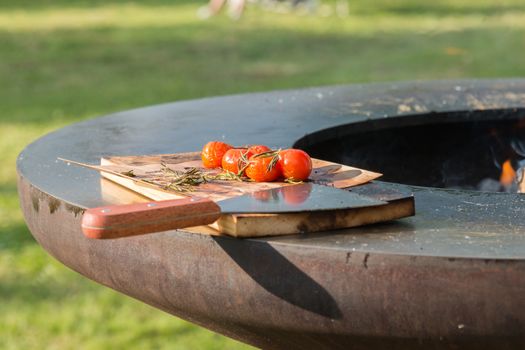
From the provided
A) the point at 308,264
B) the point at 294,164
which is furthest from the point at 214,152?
the point at 308,264

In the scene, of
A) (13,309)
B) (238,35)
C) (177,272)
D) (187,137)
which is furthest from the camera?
(238,35)

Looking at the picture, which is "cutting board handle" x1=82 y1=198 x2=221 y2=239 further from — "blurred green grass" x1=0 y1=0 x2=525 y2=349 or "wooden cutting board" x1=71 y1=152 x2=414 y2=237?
"blurred green grass" x1=0 y1=0 x2=525 y2=349

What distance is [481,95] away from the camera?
10.6ft

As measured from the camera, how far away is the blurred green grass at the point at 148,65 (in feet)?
14.5

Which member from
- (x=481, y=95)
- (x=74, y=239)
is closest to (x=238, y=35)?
(x=481, y=95)

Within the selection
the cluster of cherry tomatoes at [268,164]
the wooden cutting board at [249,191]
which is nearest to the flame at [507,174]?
the wooden cutting board at [249,191]

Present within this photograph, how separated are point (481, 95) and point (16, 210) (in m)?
3.48

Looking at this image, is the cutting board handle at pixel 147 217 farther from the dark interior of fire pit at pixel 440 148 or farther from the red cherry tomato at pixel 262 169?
the dark interior of fire pit at pixel 440 148

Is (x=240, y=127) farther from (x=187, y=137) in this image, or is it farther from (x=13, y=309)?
(x=13, y=309)

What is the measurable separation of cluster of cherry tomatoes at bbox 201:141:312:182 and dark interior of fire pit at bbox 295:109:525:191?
89 cm

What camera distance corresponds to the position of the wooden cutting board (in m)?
1.78

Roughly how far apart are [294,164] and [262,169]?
66 millimetres

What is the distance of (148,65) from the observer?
1119 cm

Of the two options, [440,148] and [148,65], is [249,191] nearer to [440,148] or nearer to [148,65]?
[440,148]
